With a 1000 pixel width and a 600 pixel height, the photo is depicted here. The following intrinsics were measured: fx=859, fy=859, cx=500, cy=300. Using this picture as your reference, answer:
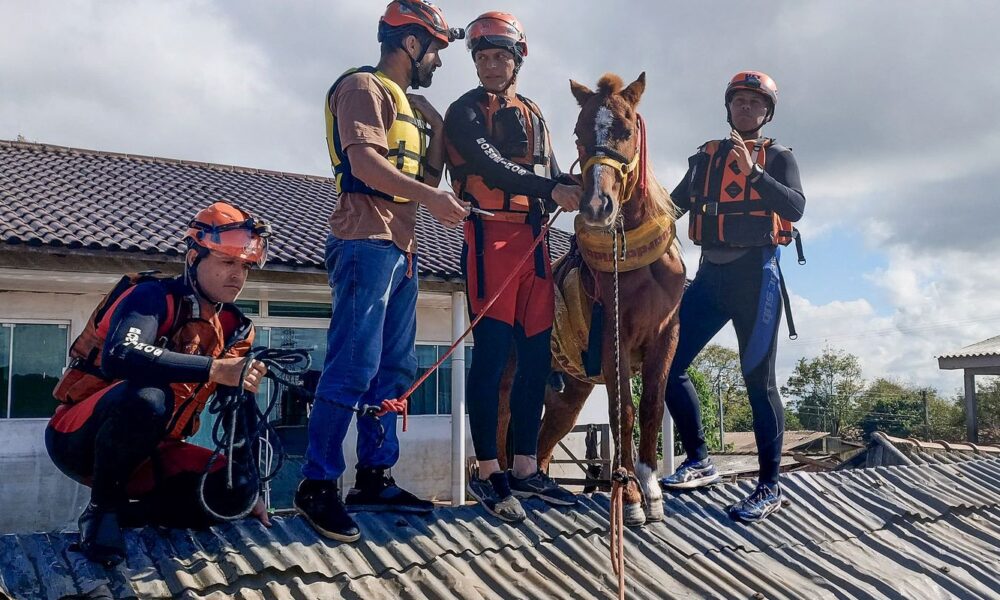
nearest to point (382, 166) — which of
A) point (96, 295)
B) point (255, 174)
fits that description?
point (96, 295)

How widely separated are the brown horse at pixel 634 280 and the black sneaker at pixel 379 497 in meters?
1.08

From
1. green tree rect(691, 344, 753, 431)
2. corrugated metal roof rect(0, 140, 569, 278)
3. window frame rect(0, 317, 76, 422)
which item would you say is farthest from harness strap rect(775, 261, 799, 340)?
green tree rect(691, 344, 753, 431)

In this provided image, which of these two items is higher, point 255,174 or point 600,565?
point 255,174

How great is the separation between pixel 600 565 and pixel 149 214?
966cm

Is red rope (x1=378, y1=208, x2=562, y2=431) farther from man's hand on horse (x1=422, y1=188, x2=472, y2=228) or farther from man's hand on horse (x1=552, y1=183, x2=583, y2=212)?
man's hand on horse (x1=422, y1=188, x2=472, y2=228)

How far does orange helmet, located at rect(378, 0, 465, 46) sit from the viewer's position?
13.4ft

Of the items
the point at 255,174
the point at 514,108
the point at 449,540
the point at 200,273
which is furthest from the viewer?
the point at 255,174

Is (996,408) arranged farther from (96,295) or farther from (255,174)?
(96,295)

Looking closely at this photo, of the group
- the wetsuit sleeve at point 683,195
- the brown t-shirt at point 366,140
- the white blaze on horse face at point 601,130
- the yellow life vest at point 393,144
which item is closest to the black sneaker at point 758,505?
the wetsuit sleeve at point 683,195

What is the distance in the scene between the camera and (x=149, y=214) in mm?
11648

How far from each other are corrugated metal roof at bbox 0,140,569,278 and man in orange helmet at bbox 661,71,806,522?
19.6ft

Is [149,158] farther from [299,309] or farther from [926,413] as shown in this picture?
[926,413]

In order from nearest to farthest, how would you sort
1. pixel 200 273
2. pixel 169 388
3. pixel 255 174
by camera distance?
pixel 169 388 < pixel 200 273 < pixel 255 174

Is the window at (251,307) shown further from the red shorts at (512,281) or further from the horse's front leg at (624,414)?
the horse's front leg at (624,414)
